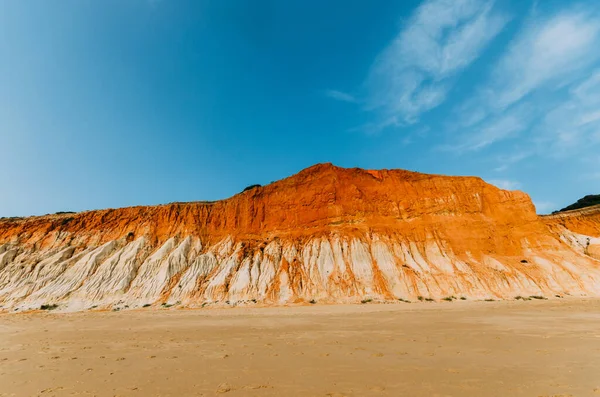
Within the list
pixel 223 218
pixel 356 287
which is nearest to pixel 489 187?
pixel 356 287

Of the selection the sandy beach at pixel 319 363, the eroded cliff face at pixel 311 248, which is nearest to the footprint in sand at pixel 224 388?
the sandy beach at pixel 319 363

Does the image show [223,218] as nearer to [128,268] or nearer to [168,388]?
[128,268]

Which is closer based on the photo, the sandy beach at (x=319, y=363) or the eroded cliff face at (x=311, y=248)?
the sandy beach at (x=319, y=363)

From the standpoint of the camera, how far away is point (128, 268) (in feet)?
108

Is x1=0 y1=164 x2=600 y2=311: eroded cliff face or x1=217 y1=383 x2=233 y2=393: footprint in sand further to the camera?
x1=0 y1=164 x2=600 y2=311: eroded cliff face

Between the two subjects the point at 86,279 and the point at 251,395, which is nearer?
the point at 251,395

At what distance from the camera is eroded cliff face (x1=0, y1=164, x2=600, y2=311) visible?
95.0ft

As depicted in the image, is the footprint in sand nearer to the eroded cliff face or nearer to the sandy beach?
the sandy beach

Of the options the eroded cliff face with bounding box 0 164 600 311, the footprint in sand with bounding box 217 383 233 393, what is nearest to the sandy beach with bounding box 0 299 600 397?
the footprint in sand with bounding box 217 383 233 393

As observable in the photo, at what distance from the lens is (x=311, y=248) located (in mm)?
34469

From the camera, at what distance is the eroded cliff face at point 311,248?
28953 millimetres

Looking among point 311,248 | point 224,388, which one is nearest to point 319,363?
point 224,388

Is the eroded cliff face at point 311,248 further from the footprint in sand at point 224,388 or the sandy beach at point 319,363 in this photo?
the footprint in sand at point 224,388

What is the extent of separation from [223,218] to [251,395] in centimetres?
3667
